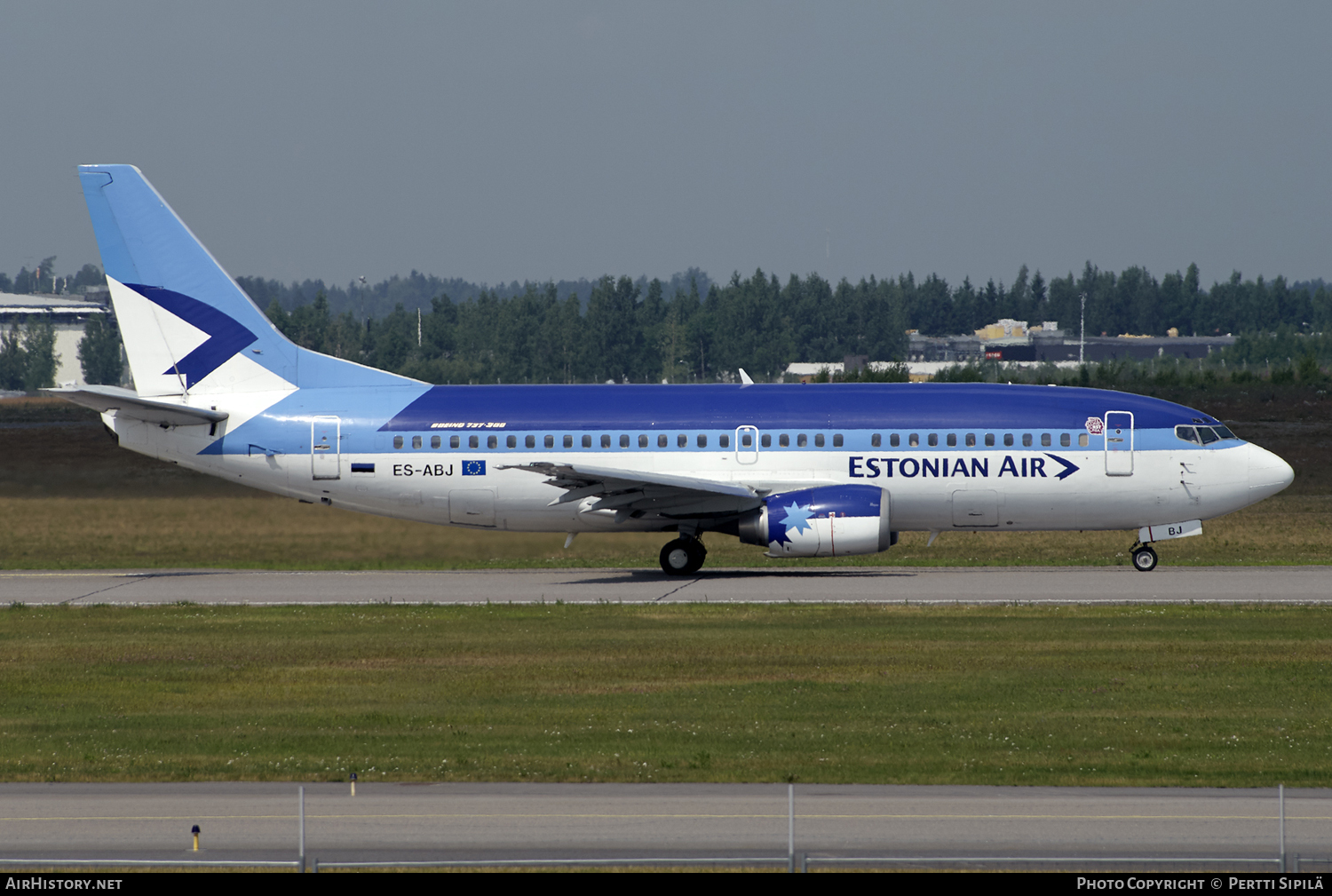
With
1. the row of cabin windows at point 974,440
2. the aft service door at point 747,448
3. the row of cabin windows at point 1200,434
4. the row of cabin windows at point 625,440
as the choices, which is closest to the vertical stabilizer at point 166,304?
the row of cabin windows at point 625,440

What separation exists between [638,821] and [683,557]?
77.8 feet

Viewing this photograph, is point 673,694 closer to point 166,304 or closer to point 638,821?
point 638,821

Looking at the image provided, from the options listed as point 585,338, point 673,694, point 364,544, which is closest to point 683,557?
point 364,544

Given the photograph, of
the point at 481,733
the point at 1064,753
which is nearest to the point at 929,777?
the point at 1064,753

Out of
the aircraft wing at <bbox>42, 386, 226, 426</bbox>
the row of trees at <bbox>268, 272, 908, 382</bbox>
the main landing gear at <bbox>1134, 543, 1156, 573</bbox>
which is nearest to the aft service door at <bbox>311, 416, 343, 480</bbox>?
the aircraft wing at <bbox>42, 386, 226, 426</bbox>

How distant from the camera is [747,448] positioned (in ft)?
123

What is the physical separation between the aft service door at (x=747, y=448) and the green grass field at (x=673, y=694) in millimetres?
6702

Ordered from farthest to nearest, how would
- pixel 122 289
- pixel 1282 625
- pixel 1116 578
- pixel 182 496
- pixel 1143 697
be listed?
pixel 182 496 < pixel 122 289 < pixel 1116 578 < pixel 1282 625 < pixel 1143 697

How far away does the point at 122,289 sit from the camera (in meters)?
39.0

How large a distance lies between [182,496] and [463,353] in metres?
146

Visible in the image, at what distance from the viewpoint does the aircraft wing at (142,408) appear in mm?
36375

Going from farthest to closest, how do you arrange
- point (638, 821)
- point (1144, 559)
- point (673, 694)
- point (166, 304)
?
point (166, 304), point (1144, 559), point (673, 694), point (638, 821)

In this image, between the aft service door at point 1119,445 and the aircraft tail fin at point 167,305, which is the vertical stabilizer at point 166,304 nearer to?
the aircraft tail fin at point 167,305

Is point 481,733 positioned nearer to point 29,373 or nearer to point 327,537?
point 327,537
